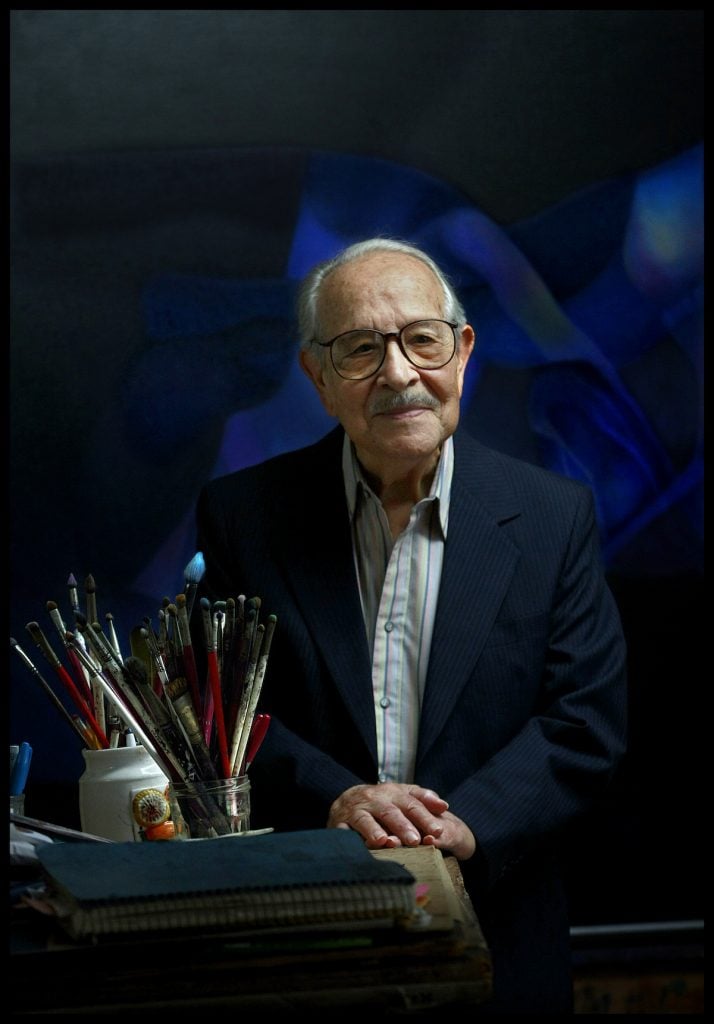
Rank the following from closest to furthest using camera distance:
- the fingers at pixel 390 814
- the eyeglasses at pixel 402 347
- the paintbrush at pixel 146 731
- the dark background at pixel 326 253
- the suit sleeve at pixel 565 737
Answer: the paintbrush at pixel 146 731 < the fingers at pixel 390 814 < the suit sleeve at pixel 565 737 < the eyeglasses at pixel 402 347 < the dark background at pixel 326 253

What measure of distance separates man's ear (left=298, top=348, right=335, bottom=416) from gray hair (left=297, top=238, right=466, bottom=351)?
2 cm

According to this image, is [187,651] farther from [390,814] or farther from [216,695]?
[390,814]

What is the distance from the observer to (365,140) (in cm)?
278

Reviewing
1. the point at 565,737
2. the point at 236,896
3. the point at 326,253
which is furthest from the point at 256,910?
the point at 326,253

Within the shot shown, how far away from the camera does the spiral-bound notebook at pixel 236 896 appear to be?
857mm

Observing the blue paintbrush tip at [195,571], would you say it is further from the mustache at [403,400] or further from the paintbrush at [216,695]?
the mustache at [403,400]

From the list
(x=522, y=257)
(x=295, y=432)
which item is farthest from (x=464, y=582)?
(x=522, y=257)

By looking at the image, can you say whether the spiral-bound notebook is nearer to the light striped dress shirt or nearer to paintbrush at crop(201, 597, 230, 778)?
paintbrush at crop(201, 597, 230, 778)

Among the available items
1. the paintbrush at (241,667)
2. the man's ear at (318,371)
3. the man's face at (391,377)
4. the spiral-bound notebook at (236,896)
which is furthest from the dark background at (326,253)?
the spiral-bound notebook at (236,896)

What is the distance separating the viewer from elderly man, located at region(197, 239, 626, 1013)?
5.37 feet

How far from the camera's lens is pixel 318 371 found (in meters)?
1.87

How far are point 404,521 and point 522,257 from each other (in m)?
1.22

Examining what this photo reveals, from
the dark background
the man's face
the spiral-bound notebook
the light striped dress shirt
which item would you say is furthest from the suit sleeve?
the dark background

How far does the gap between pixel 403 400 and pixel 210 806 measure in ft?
2.36
